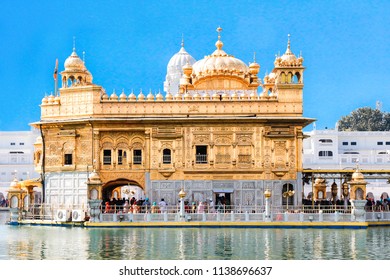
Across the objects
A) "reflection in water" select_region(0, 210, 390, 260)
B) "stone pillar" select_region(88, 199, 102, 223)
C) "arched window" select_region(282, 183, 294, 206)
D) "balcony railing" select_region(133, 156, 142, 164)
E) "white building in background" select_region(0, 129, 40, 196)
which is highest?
"white building in background" select_region(0, 129, 40, 196)

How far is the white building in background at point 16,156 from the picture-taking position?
69000mm

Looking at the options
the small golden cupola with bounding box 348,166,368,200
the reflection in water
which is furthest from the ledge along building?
the reflection in water

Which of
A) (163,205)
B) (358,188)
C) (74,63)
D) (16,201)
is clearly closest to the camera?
(358,188)

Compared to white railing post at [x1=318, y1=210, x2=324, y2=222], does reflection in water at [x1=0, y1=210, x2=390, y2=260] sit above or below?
below

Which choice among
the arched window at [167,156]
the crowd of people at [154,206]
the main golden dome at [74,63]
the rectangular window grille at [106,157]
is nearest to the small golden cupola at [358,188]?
the crowd of people at [154,206]

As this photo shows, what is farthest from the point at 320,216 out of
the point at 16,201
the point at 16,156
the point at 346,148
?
the point at 16,156

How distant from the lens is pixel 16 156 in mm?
70250

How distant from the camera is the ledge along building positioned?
33.5 m

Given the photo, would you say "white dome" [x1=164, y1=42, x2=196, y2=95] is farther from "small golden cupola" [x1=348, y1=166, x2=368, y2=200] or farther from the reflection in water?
the reflection in water

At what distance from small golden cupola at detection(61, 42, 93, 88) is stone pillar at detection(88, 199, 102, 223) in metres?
6.70

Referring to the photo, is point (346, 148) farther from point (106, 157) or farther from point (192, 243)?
point (192, 243)

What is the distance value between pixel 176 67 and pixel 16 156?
69.0ft
